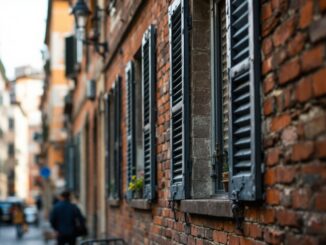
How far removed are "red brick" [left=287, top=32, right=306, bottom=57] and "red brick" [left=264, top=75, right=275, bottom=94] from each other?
295 mm

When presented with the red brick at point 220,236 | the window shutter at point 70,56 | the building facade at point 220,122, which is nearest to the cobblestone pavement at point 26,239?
the window shutter at point 70,56

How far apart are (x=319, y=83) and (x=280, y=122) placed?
61 centimetres

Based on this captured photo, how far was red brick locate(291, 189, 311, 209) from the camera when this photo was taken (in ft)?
12.6

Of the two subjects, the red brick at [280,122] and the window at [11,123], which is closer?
the red brick at [280,122]

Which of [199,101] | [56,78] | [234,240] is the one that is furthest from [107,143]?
[56,78]

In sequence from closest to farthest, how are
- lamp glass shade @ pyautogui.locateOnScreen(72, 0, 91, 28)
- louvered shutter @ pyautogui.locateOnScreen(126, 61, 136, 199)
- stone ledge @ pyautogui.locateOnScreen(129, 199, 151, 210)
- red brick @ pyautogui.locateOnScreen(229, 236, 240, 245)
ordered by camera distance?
red brick @ pyautogui.locateOnScreen(229, 236, 240, 245) < stone ledge @ pyautogui.locateOnScreen(129, 199, 151, 210) < louvered shutter @ pyautogui.locateOnScreen(126, 61, 136, 199) < lamp glass shade @ pyautogui.locateOnScreen(72, 0, 91, 28)

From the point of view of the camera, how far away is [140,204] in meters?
9.34

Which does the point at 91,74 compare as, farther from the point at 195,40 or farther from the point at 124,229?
the point at 195,40

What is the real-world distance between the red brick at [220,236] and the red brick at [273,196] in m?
1.08

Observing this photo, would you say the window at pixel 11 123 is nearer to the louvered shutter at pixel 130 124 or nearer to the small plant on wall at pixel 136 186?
the louvered shutter at pixel 130 124

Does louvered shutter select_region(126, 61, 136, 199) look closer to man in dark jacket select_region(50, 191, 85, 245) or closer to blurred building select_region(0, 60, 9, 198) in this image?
man in dark jacket select_region(50, 191, 85, 245)

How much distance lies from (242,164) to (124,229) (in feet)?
23.1

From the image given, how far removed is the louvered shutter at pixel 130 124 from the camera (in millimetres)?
10352

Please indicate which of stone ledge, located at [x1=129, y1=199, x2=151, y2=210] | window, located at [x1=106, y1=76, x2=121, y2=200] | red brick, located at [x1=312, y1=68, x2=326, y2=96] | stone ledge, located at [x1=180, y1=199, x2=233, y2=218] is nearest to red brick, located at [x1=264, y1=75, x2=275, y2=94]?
red brick, located at [x1=312, y1=68, x2=326, y2=96]
